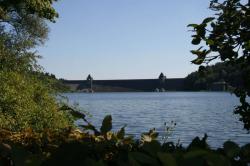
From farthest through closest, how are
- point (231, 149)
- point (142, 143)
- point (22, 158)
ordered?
point (142, 143), point (231, 149), point (22, 158)

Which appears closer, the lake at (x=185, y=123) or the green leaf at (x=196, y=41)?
the green leaf at (x=196, y=41)

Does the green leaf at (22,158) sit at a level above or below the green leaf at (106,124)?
below

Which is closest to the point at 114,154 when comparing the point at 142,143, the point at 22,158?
the point at 142,143

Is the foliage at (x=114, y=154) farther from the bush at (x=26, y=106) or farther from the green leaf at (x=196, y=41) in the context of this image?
the bush at (x=26, y=106)

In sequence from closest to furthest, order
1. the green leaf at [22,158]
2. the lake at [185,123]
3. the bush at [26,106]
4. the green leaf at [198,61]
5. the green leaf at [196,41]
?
the green leaf at [22,158] → the green leaf at [196,41] → the green leaf at [198,61] → the bush at [26,106] → the lake at [185,123]

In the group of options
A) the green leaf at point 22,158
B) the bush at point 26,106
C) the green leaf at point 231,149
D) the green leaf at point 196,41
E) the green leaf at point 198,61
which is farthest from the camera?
the bush at point 26,106

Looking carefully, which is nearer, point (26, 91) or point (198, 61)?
point (198, 61)

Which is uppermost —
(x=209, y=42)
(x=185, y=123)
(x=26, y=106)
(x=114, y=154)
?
(x=209, y=42)

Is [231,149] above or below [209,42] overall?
below

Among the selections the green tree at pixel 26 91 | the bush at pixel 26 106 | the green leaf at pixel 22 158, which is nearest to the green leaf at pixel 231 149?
the green leaf at pixel 22 158

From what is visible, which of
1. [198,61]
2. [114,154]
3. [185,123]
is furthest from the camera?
[185,123]

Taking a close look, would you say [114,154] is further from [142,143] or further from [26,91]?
[26,91]

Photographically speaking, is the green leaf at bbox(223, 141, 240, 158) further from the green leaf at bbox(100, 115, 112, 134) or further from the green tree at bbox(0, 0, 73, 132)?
the green tree at bbox(0, 0, 73, 132)

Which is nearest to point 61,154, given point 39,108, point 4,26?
point 39,108
